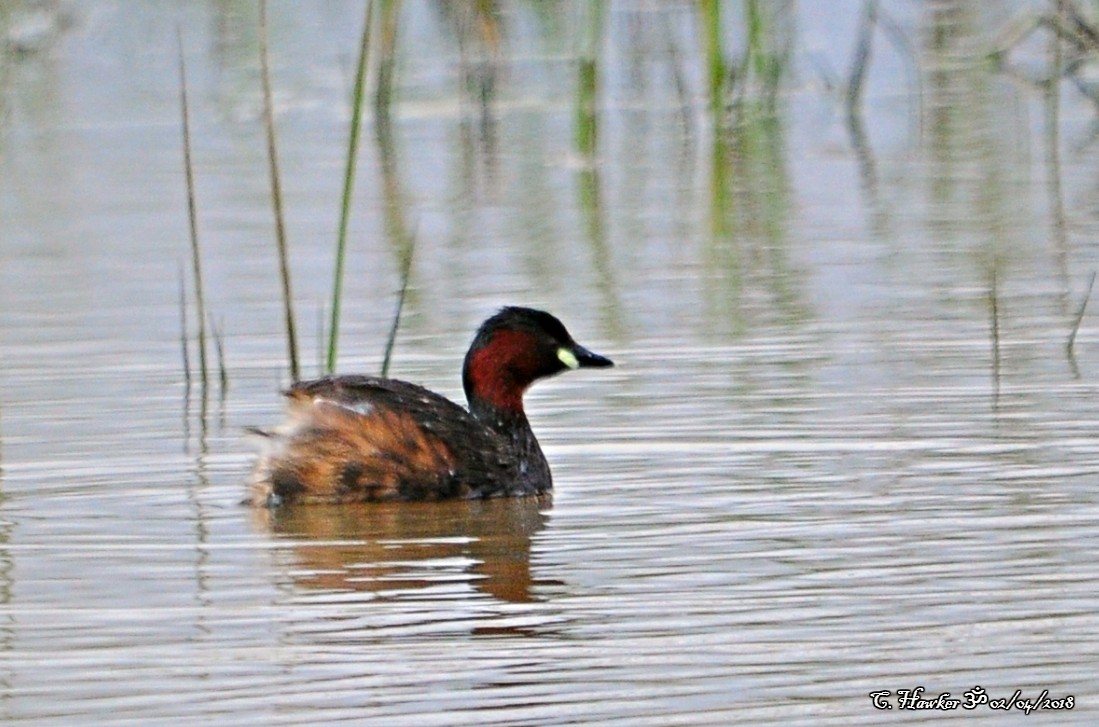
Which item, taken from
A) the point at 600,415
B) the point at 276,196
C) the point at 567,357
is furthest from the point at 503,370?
the point at 276,196

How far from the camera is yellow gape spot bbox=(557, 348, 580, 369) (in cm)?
781

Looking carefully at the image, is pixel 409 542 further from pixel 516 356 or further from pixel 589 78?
pixel 589 78

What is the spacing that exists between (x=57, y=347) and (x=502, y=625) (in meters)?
4.19

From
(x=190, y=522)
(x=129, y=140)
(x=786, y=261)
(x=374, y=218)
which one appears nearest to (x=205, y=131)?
(x=129, y=140)

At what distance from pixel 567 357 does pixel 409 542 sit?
128 cm

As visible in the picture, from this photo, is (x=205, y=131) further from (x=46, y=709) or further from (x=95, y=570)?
(x=46, y=709)

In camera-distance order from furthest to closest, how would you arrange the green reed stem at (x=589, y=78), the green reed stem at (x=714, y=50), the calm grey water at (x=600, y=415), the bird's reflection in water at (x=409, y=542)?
the green reed stem at (x=714, y=50) < the green reed stem at (x=589, y=78) < the bird's reflection in water at (x=409, y=542) < the calm grey water at (x=600, y=415)

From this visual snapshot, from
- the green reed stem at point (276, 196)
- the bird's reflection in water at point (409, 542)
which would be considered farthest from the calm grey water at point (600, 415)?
the green reed stem at point (276, 196)

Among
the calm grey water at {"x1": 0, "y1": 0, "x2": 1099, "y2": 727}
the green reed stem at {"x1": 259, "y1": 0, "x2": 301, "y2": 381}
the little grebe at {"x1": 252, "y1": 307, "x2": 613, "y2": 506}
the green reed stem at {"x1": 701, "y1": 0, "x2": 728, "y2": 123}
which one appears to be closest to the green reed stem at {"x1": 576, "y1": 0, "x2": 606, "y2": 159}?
the calm grey water at {"x1": 0, "y1": 0, "x2": 1099, "y2": 727}

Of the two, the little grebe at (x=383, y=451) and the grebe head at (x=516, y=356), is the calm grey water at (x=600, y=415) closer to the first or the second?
the little grebe at (x=383, y=451)

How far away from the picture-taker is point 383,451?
7.31m

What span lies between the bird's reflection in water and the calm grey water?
0.06 feet

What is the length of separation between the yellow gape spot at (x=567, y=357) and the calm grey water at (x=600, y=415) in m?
0.26

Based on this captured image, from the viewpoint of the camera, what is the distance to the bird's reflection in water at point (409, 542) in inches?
240
